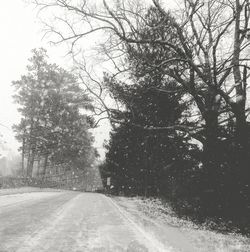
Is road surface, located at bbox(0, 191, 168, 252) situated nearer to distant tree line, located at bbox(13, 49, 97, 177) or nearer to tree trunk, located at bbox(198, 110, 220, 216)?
tree trunk, located at bbox(198, 110, 220, 216)

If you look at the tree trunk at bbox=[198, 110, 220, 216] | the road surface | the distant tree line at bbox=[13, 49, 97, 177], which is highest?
the distant tree line at bbox=[13, 49, 97, 177]

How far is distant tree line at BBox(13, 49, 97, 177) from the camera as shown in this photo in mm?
61344

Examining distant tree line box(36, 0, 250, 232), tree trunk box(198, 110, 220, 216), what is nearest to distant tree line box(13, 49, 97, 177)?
distant tree line box(36, 0, 250, 232)

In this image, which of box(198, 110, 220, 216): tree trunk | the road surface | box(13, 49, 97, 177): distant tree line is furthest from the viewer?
box(13, 49, 97, 177): distant tree line

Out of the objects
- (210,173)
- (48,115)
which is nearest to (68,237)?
(210,173)

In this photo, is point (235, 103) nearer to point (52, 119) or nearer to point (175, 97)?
point (175, 97)

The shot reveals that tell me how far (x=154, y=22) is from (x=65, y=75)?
1852 inches

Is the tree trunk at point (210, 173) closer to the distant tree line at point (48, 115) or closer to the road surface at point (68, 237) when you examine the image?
the road surface at point (68, 237)

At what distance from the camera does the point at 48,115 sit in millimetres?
62812

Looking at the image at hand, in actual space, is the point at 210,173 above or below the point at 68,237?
above

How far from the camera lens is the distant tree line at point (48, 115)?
61344mm

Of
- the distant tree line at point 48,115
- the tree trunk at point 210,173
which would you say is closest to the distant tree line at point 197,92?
the tree trunk at point 210,173

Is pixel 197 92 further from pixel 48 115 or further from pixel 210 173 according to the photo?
pixel 48 115

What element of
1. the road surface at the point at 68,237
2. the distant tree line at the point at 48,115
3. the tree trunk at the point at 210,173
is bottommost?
the road surface at the point at 68,237
